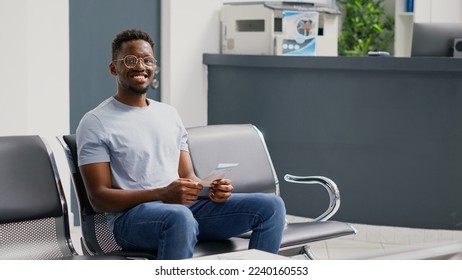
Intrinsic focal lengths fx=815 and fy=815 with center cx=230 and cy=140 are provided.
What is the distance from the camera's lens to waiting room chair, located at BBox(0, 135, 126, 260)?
260 centimetres

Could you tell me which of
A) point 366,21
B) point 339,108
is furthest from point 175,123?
point 366,21

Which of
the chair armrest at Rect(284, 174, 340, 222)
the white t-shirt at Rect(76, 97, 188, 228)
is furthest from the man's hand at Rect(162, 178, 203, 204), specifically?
the chair armrest at Rect(284, 174, 340, 222)

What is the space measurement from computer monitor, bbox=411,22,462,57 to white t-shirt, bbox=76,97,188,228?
2519mm

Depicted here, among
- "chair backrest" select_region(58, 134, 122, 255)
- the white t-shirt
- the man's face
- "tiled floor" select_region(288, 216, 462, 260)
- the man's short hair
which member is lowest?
"tiled floor" select_region(288, 216, 462, 260)

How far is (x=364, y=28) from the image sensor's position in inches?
315

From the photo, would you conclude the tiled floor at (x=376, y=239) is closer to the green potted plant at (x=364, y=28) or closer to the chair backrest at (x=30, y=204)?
the chair backrest at (x=30, y=204)

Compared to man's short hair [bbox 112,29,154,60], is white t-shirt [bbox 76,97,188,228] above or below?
below

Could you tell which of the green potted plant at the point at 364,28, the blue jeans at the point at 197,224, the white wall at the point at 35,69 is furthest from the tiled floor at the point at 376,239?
the green potted plant at the point at 364,28

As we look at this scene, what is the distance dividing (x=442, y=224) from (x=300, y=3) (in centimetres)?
162

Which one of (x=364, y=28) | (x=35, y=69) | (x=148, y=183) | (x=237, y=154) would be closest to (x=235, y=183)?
(x=237, y=154)

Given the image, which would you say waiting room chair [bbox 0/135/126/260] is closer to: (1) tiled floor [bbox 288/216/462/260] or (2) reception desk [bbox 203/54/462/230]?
(1) tiled floor [bbox 288/216/462/260]

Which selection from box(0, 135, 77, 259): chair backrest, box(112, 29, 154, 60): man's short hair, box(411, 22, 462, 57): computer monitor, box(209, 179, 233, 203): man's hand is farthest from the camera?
box(411, 22, 462, 57): computer monitor

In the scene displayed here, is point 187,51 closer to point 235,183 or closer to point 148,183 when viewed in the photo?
point 235,183
